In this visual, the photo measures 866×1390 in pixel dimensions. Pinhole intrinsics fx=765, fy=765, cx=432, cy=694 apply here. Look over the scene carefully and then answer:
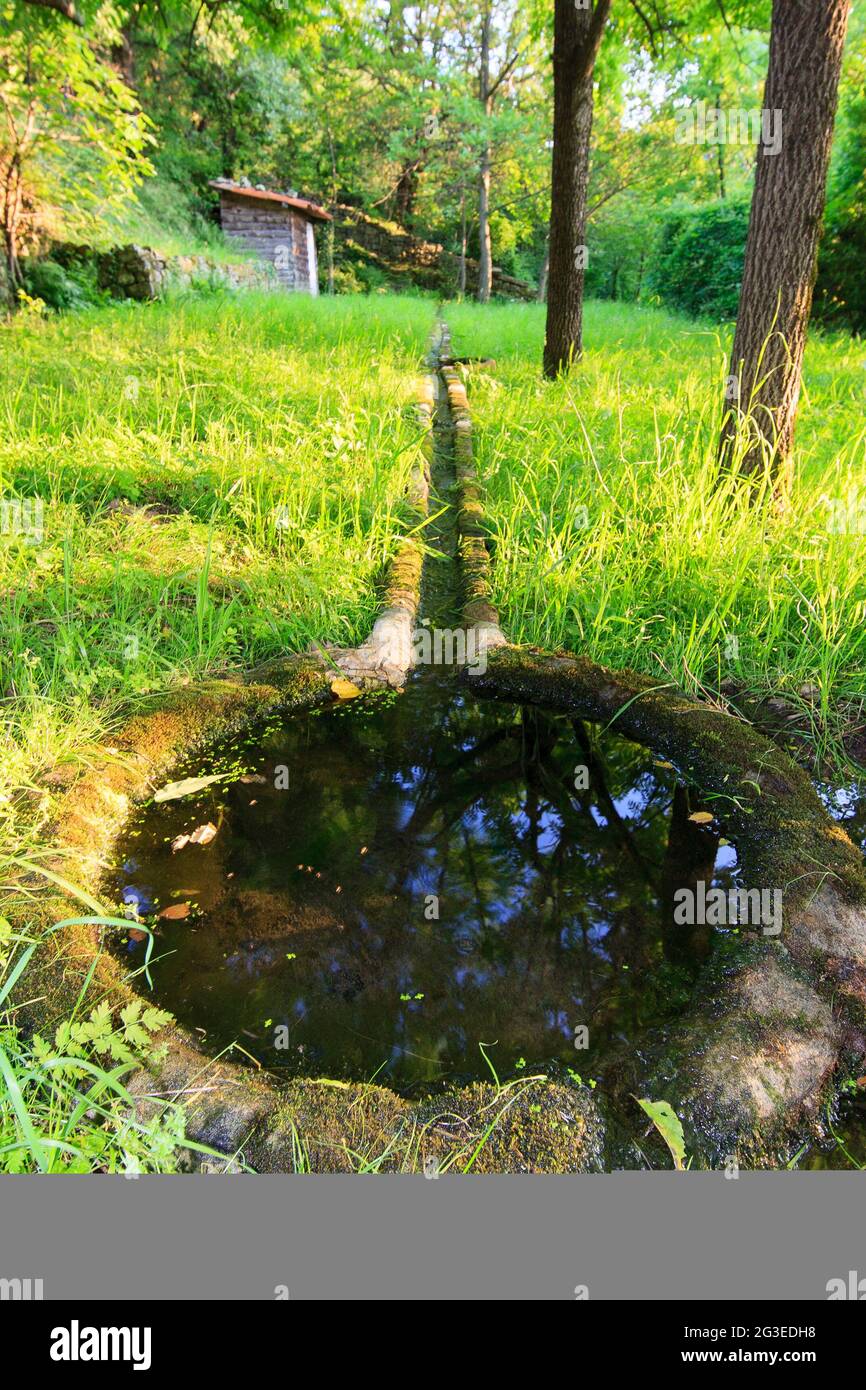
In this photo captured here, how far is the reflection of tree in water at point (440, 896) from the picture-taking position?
1.91 m

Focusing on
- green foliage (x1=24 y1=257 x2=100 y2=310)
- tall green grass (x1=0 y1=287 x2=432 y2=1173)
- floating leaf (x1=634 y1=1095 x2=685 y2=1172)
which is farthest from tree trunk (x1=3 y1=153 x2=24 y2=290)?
floating leaf (x1=634 y1=1095 x2=685 y2=1172)

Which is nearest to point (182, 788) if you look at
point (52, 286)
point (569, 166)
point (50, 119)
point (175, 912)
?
point (175, 912)

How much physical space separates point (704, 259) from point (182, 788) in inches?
678

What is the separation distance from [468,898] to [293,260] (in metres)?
22.5

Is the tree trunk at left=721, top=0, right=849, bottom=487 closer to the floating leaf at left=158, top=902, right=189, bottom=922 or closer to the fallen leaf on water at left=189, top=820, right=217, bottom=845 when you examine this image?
the fallen leaf on water at left=189, top=820, right=217, bottom=845

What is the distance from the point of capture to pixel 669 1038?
→ 5.96 feet

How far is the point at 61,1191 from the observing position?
1.37m

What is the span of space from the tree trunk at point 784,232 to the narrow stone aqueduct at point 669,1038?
189cm

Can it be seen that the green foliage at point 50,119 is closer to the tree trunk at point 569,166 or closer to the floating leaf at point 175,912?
the tree trunk at point 569,166

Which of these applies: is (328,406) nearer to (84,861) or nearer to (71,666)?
(71,666)

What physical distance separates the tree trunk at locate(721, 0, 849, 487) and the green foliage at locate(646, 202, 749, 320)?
1217 cm

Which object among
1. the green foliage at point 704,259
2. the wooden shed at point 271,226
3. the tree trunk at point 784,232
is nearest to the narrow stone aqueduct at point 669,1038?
the tree trunk at point 784,232

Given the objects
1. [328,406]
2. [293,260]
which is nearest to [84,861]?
[328,406]

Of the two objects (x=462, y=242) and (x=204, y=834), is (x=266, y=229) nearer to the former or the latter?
(x=462, y=242)
